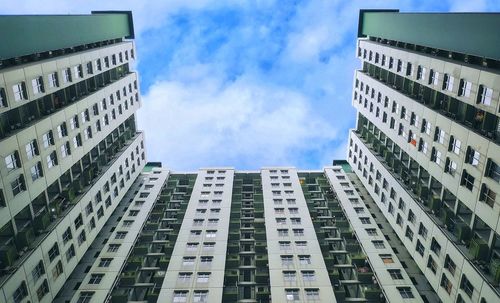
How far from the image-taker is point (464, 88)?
128 ft

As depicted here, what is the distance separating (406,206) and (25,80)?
46.6 meters

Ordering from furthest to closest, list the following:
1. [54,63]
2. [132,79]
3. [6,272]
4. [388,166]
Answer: [132,79] < [388,166] < [54,63] < [6,272]

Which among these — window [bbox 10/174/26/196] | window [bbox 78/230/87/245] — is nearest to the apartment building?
window [bbox 78/230/87/245]

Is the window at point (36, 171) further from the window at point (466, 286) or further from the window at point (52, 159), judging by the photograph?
the window at point (466, 286)

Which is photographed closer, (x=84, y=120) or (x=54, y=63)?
(x=54, y=63)

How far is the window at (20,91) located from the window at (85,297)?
22817 mm

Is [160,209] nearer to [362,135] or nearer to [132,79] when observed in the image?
[132,79]

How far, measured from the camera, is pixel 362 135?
74.9 m

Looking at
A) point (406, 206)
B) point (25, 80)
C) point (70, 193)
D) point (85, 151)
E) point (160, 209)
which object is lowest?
point (160, 209)

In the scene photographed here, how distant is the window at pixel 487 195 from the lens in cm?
3350

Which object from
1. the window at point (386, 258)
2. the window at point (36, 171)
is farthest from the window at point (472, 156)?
the window at point (36, 171)

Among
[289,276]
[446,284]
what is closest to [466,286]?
[446,284]

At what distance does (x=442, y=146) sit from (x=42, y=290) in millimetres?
44813

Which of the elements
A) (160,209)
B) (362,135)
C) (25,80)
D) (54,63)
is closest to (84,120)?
(54,63)
